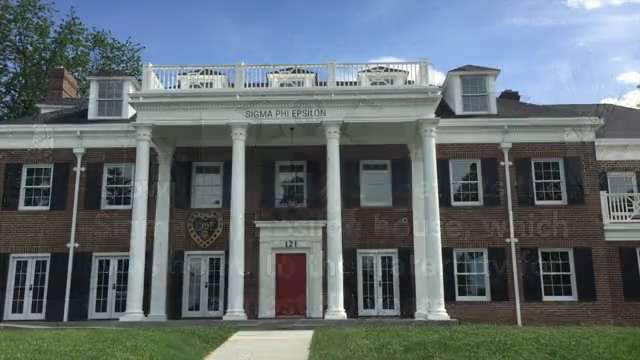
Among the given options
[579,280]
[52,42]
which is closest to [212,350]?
[579,280]

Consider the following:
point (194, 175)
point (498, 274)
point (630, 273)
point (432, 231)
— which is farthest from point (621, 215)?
point (194, 175)

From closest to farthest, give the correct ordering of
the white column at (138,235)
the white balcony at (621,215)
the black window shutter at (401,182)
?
the white column at (138,235)
the white balcony at (621,215)
the black window shutter at (401,182)

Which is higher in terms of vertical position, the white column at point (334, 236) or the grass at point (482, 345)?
the white column at point (334, 236)

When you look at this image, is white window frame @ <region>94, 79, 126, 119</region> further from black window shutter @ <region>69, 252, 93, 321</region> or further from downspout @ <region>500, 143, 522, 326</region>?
downspout @ <region>500, 143, 522, 326</region>

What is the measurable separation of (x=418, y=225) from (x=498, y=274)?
11.2ft

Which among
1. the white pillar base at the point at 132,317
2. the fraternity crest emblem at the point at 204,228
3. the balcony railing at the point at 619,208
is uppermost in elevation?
the balcony railing at the point at 619,208

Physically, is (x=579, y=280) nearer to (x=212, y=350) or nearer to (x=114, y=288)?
(x=212, y=350)

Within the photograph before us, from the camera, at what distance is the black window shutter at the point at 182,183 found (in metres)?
23.6

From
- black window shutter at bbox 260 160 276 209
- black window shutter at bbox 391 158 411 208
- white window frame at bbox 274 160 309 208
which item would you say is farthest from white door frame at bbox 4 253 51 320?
black window shutter at bbox 391 158 411 208

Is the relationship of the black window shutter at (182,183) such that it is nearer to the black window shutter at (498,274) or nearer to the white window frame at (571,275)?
the black window shutter at (498,274)

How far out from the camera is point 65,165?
23.8 m

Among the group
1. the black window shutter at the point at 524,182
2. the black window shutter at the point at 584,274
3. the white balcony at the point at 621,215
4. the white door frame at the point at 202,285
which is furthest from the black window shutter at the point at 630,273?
the white door frame at the point at 202,285

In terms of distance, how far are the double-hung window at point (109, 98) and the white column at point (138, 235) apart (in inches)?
195

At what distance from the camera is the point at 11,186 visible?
934 inches
